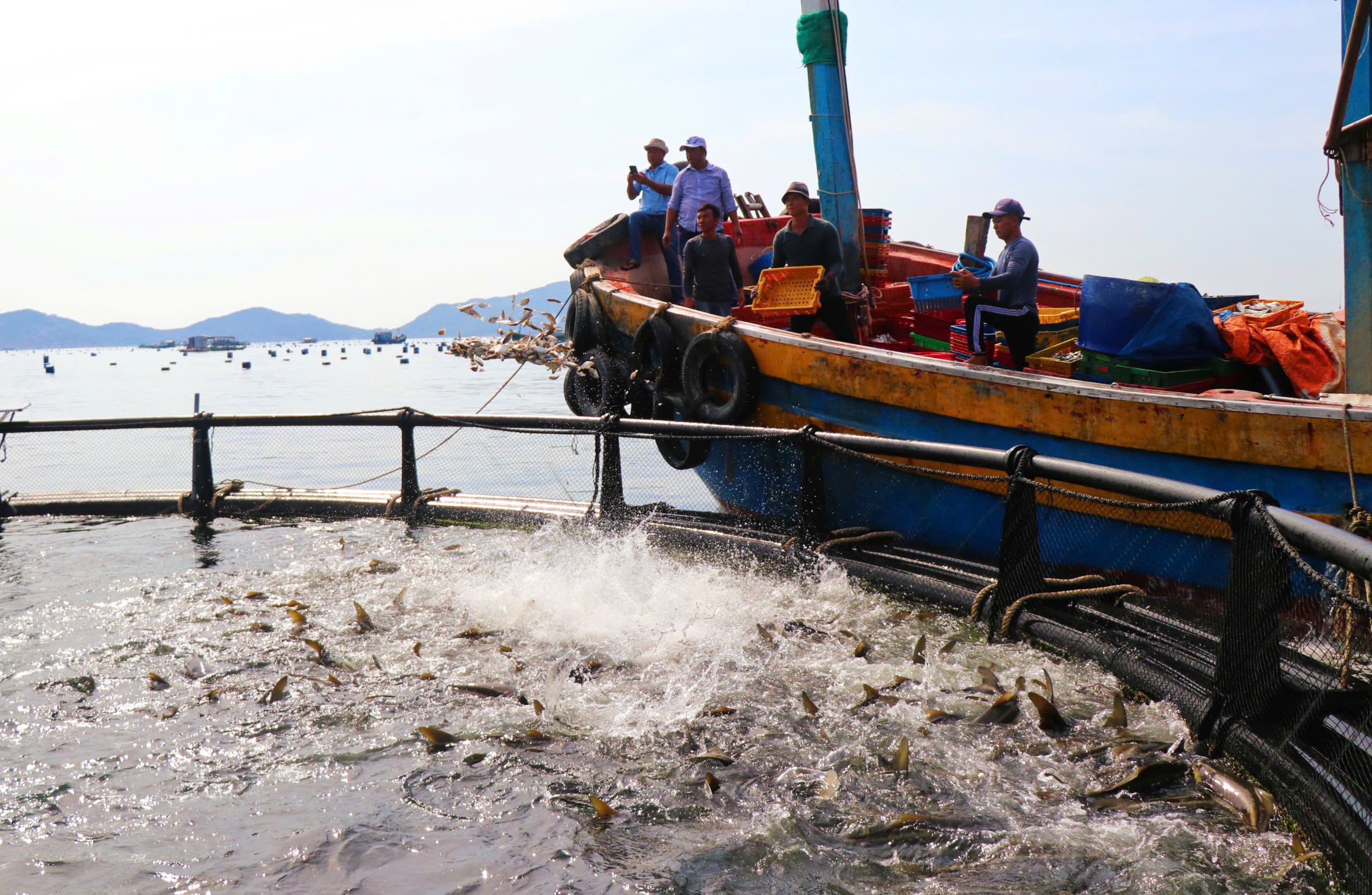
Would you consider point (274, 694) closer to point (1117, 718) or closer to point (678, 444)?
point (1117, 718)

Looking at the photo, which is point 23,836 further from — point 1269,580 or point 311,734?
point 1269,580

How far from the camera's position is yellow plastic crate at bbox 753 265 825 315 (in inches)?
381

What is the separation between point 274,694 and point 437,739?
1.17 m

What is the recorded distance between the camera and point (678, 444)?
1080cm

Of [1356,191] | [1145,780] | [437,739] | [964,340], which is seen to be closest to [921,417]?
[964,340]

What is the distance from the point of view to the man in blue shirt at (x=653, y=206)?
516 inches

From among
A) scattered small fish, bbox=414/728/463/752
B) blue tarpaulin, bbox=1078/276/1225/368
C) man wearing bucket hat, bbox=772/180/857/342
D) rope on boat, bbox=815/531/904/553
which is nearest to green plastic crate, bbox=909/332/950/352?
man wearing bucket hat, bbox=772/180/857/342

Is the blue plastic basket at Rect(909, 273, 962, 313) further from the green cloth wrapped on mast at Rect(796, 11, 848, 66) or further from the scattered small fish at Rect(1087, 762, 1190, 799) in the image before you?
the scattered small fish at Rect(1087, 762, 1190, 799)

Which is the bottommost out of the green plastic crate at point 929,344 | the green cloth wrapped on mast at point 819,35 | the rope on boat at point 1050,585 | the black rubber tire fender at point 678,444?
the rope on boat at point 1050,585

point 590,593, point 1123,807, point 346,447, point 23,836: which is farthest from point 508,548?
point 346,447

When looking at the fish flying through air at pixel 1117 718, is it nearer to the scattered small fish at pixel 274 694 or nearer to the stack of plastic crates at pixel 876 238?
the scattered small fish at pixel 274 694

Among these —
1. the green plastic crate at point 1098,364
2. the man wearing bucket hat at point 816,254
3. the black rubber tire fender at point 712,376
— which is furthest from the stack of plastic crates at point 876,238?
the green plastic crate at point 1098,364

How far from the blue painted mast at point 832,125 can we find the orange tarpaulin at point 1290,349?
451 centimetres

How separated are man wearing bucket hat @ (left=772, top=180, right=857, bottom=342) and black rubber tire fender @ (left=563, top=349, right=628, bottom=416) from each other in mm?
2179
